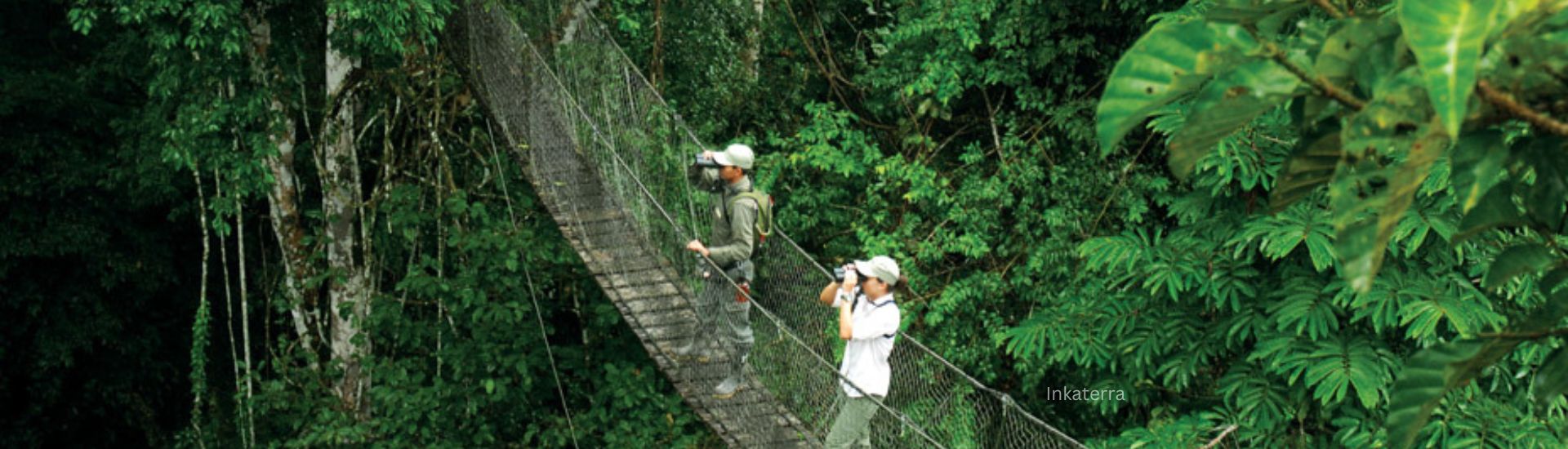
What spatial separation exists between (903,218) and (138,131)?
4.71 metres

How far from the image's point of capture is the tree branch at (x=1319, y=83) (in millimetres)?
1219

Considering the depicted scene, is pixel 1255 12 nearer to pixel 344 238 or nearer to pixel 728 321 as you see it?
pixel 728 321

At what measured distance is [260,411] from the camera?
306 inches

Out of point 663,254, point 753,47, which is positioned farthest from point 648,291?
point 753,47

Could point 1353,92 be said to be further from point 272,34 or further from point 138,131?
point 138,131

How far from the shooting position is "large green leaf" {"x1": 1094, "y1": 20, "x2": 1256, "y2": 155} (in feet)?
3.91

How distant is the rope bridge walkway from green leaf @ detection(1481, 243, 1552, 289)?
8.84 ft

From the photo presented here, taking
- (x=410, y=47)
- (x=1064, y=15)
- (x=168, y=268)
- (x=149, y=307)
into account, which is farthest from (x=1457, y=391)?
(x=149, y=307)

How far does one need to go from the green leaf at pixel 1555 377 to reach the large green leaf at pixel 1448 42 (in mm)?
609

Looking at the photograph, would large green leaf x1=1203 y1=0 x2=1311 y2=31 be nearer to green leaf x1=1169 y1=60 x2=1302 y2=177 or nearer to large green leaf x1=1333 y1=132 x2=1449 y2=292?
green leaf x1=1169 y1=60 x2=1302 y2=177

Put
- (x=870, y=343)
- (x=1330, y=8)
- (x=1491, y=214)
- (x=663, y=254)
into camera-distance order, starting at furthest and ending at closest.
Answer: (x=663, y=254) → (x=870, y=343) → (x=1491, y=214) → (x=1330, y=8)

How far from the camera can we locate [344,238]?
791cm

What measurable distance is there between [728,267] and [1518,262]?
3352 mm

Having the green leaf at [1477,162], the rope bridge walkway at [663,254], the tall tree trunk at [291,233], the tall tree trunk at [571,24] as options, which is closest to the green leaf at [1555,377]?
the green leaf at [1477,162]
